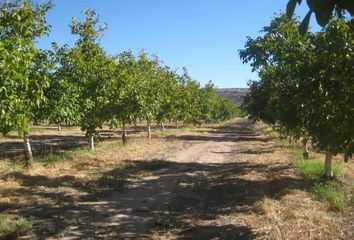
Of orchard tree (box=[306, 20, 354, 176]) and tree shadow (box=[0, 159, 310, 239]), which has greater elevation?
orchard tree (box=[306, 20, 354, 176])

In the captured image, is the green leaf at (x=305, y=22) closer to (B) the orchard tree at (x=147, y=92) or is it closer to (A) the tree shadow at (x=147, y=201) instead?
(A) the tree shadow at (x=147, y=201)

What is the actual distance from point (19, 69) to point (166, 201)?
194 inches

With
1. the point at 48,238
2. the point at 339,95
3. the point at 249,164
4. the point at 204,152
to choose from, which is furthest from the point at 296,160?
the point at 48,238

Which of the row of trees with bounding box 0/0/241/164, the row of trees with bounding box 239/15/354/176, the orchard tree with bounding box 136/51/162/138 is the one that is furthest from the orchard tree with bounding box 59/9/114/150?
the row of trees with bounding box 239/15/354/176

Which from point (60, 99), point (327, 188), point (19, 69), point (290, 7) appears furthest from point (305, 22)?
point (60, 99)

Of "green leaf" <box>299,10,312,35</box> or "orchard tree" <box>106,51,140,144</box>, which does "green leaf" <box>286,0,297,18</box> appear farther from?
"orchard tree" <box>106,51,140,144</box>

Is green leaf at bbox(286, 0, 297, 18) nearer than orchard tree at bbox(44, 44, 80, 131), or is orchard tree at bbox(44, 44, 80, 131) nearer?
green leaf at bbox(286, 0, 297, 18)

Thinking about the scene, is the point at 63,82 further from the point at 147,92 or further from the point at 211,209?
the point at 147,92

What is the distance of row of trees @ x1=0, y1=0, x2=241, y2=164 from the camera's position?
9.73 metres

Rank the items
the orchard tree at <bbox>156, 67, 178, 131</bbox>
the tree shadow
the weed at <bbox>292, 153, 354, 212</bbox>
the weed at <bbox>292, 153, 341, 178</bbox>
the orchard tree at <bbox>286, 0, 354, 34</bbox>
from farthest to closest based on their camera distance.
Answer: the orchard tree at <bbox>156, 67, 178, 131</bbox>
the weed at <bbox>292, 153, 341, 178</bbox>
the weed at <bbox>292, 153, 354, 212</bbox>
the tree shadow
the orchard tree at <bbox>286, 0, 354, 34</bbox>

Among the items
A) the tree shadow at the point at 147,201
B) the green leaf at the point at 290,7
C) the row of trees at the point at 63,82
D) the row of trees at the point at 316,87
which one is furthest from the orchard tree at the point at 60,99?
the green leaf at the point at 290,7

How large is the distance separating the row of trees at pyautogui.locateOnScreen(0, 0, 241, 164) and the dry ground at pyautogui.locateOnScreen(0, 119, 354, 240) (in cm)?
189

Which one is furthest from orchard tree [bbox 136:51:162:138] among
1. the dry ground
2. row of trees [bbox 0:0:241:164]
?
the dry ground

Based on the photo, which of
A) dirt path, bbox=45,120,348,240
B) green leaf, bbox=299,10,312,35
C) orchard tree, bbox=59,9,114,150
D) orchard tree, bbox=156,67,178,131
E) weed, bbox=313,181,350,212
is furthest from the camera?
orchard tree, bbox=156,67,178,131
